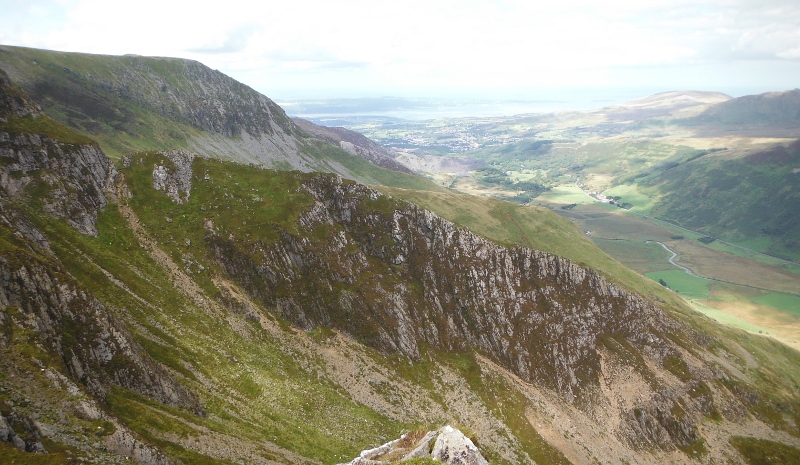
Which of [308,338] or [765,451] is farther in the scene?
[765,451]

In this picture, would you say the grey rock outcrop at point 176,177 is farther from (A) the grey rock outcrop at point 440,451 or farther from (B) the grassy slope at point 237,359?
(A) the grey rock outcrop at point 440,451

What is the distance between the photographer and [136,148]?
17088 cm

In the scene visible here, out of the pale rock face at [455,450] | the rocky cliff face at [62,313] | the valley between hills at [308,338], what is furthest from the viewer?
the valley between hills at [308,338]

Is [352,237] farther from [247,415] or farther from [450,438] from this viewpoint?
[450,438]

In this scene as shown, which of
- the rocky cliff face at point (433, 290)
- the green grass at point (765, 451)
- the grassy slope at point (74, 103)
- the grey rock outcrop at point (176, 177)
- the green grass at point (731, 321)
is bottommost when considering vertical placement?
the green grass at point (731, 321)

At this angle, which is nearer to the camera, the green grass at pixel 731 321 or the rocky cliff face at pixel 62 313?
the rocky cliff face at pixel 62 313

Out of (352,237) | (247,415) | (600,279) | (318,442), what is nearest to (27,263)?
(247,415)

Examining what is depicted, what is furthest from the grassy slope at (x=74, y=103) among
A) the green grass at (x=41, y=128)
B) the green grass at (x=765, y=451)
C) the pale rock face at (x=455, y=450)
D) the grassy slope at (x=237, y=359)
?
the green grass at (x=765, y=451)

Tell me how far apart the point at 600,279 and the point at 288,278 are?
284 ft

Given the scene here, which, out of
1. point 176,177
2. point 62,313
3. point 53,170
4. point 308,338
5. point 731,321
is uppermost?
point 53,170

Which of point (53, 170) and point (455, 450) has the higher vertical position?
A: point (53, 170)

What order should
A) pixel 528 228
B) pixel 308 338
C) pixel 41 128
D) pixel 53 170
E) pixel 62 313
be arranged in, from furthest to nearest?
1. pixel 528 228
2. pixel 41 128
3. pixel 308 338
4. pixel 53 170
5. pixel 62 313

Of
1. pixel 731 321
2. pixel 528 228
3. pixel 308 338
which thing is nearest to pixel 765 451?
pixel 528 228

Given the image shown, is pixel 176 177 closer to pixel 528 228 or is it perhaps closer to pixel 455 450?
pixel 455 450
